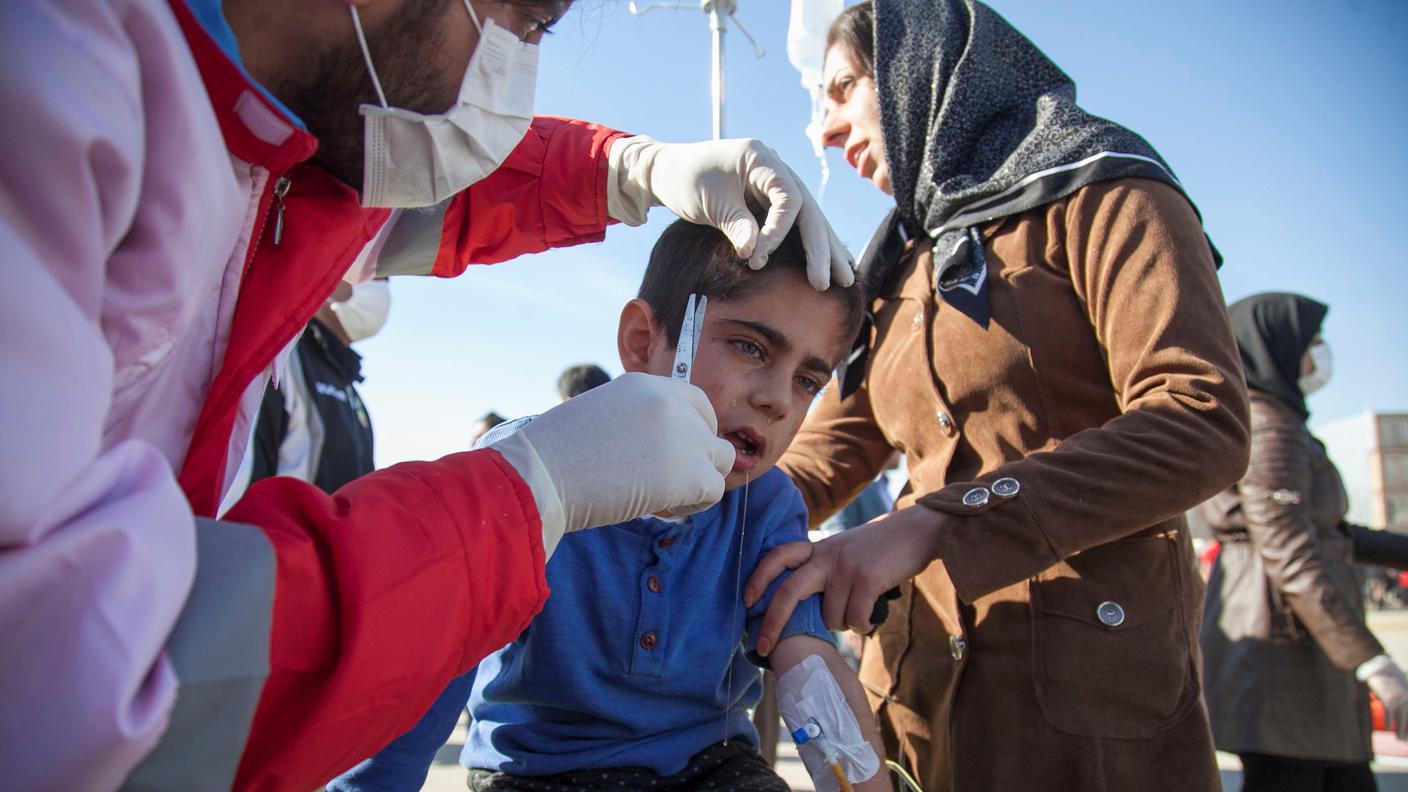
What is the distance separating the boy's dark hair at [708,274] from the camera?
1893 millimetres

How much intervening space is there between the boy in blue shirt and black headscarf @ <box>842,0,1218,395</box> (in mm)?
314

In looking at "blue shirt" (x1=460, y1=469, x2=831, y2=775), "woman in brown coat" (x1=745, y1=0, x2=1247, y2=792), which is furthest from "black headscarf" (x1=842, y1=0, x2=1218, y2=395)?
"blue shirt" (x1=460, y1=469, x2=831, y2=775)

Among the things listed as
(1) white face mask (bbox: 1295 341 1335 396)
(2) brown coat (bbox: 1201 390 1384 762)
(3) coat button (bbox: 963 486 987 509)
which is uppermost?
(3) coat button (bbox: 963 486 987 509)

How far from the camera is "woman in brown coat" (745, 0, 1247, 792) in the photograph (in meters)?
1.55

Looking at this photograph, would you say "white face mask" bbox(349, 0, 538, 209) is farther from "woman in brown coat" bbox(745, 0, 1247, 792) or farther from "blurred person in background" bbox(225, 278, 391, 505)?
"blurred person in background" bbox(225, 278, 391, 505)

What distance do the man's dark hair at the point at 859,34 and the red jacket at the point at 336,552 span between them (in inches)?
61.1

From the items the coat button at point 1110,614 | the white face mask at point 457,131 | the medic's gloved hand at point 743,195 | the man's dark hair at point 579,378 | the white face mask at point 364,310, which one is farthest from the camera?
the man's dark hair at point 579,378

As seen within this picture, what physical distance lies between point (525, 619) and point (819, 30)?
2.60 m

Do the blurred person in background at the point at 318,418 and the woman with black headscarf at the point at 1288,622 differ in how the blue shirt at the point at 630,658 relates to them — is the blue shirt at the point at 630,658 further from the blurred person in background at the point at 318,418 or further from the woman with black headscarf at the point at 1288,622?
the woman with black headscarf at the point at 1288,622

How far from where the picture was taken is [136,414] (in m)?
1.03

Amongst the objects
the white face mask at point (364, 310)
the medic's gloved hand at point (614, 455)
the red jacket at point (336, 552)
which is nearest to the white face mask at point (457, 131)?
the red jacket at point (336, 552)

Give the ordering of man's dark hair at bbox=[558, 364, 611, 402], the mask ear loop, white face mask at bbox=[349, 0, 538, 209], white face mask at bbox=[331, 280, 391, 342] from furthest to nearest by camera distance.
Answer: man's dark hair at bbox=[558, 364, 611, 402]
white face mask at bbox=[331, 280, 391, 342]
white face mask at bbox=[349, 0, 538, 209]
the mask ear loop

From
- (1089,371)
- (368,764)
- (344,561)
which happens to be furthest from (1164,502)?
(368,764)

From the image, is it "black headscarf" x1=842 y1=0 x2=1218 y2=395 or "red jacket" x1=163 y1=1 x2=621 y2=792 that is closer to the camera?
"red jacket" x1=163 y1=1 x2=621 y2=792
